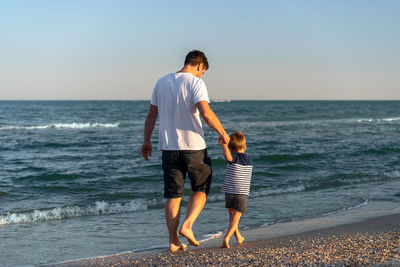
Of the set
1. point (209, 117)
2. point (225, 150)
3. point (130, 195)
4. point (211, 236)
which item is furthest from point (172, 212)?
point (130, 195)

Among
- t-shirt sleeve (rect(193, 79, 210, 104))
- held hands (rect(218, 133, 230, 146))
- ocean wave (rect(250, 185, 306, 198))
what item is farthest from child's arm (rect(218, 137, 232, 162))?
ocean wave (rect(250, 185, 306, 198))

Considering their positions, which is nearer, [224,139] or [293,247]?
[224,139]

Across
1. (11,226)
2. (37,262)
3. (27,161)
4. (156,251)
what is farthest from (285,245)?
(27,161)

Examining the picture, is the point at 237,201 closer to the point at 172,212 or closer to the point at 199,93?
the point at 172,212

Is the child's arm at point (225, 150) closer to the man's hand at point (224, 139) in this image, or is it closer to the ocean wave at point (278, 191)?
the man's hand at point (224, 139)

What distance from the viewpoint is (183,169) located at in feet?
13.4

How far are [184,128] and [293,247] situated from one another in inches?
62.8

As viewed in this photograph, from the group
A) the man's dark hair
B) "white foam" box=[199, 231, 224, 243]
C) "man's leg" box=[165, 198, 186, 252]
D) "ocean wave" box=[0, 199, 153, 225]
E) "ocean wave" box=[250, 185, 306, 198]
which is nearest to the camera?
the man's dark hair

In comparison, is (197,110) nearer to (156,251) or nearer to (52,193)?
(156,251)

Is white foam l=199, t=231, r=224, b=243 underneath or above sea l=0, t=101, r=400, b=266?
above

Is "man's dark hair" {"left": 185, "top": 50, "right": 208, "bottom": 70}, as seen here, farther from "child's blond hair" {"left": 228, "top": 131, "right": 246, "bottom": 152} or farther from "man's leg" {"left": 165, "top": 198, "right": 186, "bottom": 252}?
"man's leg" {"left": 165, "top": 198, "right": 186, "bottom": 252}

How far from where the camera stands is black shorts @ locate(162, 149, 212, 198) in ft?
13.0

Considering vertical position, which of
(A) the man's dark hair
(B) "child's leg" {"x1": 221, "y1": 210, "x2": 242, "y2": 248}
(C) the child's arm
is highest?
(A) the man's dark hair

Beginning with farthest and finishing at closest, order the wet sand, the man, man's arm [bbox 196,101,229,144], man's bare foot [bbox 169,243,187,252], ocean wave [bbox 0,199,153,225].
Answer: ocean wave [bbox 0,199,153,225] < man's bare foot [bbox 169,243,187,252] < the man < man's arm [bbox 196,101,229,144] < the wet sand
